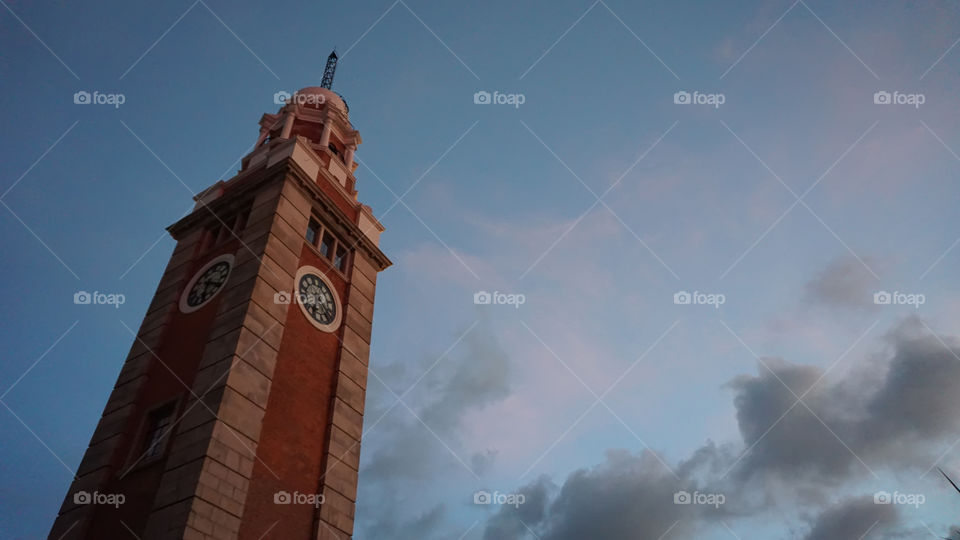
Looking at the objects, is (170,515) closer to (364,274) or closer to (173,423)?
(173,423)

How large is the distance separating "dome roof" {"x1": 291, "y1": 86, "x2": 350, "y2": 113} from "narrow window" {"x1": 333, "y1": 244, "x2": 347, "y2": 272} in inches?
396

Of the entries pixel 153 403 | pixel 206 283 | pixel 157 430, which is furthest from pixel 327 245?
Answer: pixel 157 430

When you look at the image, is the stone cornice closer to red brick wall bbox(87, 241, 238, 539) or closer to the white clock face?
red brick wall bbox(87, 241, 238, 539)

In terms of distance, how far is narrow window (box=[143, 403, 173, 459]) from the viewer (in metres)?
19.0

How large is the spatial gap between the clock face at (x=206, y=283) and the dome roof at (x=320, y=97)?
42.1ft

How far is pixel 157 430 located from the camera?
779 inches

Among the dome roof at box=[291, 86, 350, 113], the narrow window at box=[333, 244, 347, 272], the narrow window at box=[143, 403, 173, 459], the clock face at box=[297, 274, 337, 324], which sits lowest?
the narrow window at box=[143, 403, 173, 459]

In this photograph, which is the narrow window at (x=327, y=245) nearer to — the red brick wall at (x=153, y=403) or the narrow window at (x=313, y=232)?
the narrow window at (x=313, y=232)

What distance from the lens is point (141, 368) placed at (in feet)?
72.4

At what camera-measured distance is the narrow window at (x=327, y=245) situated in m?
26.7

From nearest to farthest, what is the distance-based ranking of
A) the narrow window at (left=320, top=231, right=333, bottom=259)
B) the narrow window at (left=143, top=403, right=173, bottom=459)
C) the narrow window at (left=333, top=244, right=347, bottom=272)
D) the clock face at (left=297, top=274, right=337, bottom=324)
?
1. the narrow window at (left=143, top=403, right=173, bottom=459)
2. the clock face at (left=297, top=274, right=337, bottom=324)
3. the narrow window at (left=320, top=231, right=333, bottom=259)
4. the narrow window at (left=333, top=244, right=347, bottom=272)

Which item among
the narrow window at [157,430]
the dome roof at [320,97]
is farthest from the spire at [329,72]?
the narrow window at [157,430]

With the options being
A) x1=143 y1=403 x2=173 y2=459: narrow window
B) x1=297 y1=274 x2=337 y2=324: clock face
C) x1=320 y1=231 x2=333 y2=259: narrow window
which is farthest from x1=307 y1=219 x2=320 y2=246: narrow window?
x1=143 y1=403 x2=173 y2=459: narrow window

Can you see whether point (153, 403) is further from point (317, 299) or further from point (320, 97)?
point (320, 97)
